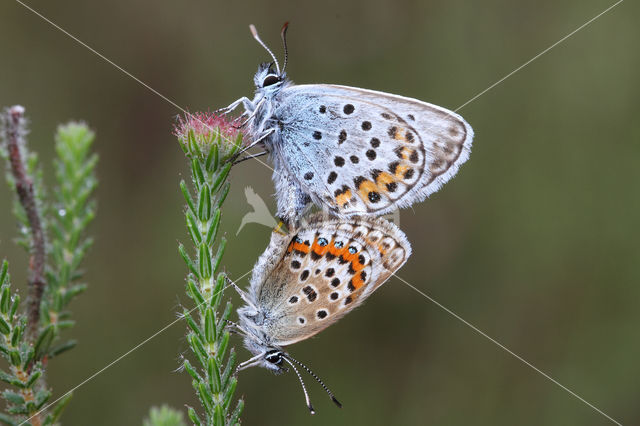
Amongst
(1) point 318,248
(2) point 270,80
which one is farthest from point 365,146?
(1) point 318,248

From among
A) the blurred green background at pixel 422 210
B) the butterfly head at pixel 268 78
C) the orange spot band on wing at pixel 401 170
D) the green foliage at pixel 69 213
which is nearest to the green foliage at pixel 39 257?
the green foliage at pixel 69 213

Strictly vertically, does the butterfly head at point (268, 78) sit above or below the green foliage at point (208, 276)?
above

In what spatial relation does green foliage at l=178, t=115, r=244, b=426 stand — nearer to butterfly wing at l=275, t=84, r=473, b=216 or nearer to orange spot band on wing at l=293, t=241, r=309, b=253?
orange spot band on wing at l=293, t=241, r=309, b=253

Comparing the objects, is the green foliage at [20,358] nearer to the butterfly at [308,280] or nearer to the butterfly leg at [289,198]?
the butterfly at [308,280]

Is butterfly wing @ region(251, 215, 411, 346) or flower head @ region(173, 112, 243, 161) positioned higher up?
flower head @ region(173, 112, 243, 161)

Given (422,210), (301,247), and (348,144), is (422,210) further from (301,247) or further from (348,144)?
(301,247)

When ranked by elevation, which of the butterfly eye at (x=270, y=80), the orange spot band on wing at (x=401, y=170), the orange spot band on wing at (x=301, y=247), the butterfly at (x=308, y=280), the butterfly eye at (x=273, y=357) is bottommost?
the butterfly eye at (x=273, y=357)

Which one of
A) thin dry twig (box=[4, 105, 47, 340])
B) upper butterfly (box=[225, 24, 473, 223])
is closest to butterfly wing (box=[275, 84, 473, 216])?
upper butterfly (box=[225, 24, 473, 223])
